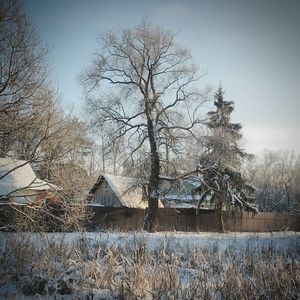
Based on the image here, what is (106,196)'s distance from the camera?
33906 mm

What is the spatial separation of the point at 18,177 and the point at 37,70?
16.4 m

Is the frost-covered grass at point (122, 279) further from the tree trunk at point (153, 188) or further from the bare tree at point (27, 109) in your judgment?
the tree trunk at point (153, 188)

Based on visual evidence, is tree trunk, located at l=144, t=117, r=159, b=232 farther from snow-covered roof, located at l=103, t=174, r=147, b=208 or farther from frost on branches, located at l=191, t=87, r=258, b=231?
snow-covered roof, located at l=103, t=174, r=147, b=208

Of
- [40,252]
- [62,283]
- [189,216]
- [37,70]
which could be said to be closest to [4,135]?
[37,70]

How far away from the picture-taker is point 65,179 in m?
11.9

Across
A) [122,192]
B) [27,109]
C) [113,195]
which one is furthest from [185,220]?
[27,109]

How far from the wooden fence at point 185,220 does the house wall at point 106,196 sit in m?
4.71

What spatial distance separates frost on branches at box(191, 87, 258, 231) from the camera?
24.5 meters

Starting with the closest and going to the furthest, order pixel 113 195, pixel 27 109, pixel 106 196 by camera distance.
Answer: pixel 27 109, pixel 113 195, pixel 106 196

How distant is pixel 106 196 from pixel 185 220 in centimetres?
A: 799

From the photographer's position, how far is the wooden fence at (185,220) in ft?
88.4

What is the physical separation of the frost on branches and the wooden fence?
1857 millimetres

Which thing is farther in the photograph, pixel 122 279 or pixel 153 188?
pixel 153 188

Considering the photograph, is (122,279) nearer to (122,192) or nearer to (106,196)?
(122,192)
